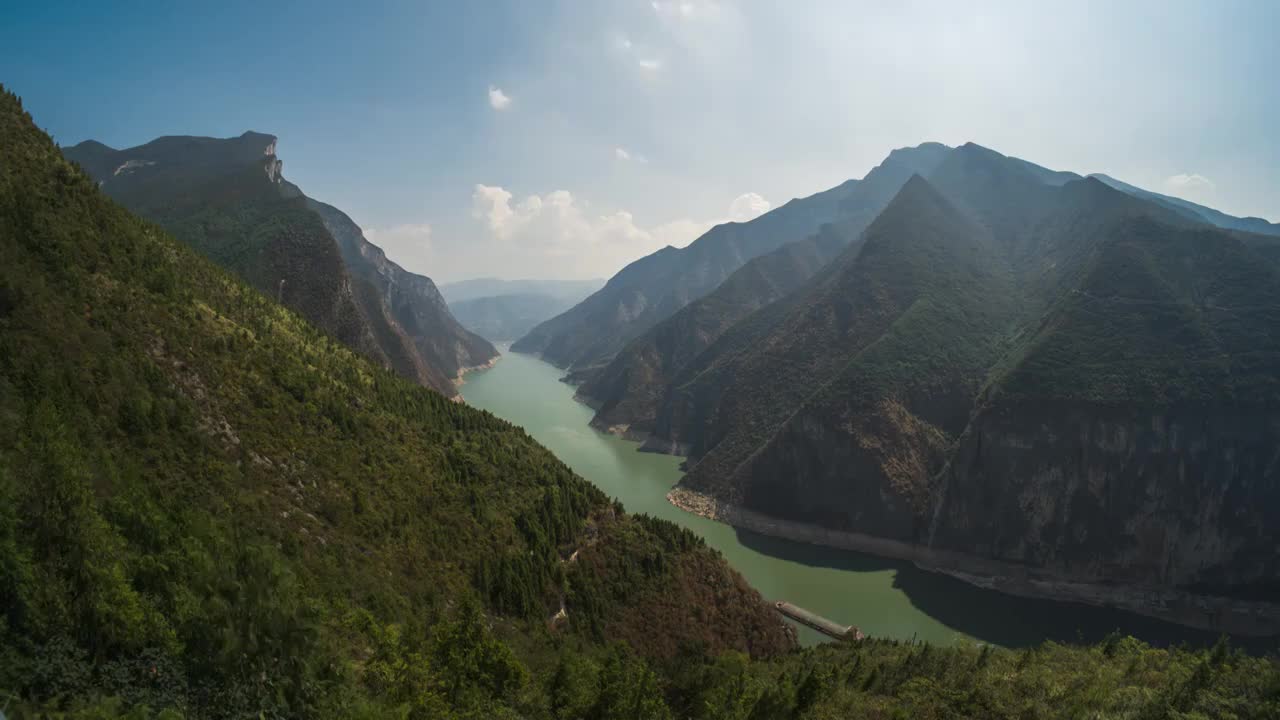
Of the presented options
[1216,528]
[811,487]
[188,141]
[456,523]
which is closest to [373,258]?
[188,141]

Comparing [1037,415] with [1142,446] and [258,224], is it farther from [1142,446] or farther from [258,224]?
[258,224]

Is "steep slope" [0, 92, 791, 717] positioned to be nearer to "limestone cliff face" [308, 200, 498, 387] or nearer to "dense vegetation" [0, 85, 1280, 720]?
"dense vegetation" [0, 85, 1280, 720]

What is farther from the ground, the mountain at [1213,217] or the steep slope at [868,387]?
the mountain at [1213,217]

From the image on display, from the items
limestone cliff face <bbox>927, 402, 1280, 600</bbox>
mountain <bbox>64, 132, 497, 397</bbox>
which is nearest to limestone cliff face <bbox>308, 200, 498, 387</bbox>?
mountain <bbox>64, 132, 497, 397</bbox>

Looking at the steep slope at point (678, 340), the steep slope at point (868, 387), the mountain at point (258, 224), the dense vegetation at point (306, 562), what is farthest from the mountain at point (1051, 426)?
the mountain at point (258, 224)

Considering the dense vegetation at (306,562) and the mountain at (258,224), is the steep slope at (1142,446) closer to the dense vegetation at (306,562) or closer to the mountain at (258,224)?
the dense vegetation at (306,562)

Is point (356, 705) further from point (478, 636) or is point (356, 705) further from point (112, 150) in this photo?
point (112, 150)

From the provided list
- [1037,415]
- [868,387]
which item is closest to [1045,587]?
[1037,415]
